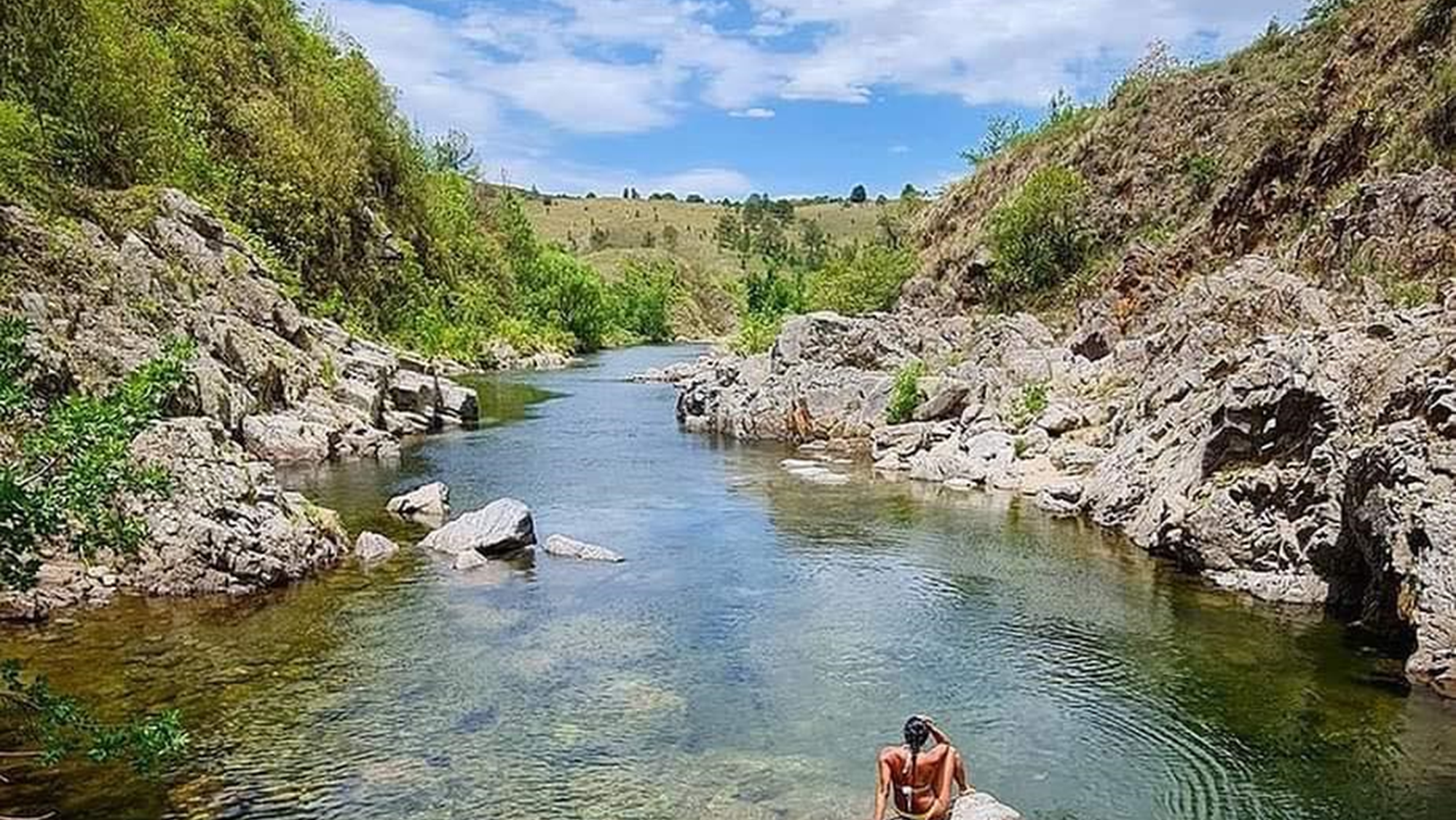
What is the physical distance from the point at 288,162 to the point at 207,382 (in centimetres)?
4386

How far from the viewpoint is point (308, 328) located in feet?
160

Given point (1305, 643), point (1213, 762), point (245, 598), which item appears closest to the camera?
point (1213, 762)

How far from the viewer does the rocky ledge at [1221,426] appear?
63.8 feet

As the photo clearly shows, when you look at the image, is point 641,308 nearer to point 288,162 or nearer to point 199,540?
point 288,162

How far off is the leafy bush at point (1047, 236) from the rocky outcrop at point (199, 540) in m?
45.9

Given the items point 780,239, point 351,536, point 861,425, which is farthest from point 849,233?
point 351,536

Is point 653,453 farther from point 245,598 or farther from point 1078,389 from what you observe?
point 245,598

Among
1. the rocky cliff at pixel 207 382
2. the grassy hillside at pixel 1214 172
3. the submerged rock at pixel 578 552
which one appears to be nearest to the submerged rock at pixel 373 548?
the rocky cliff at pixel 207 382

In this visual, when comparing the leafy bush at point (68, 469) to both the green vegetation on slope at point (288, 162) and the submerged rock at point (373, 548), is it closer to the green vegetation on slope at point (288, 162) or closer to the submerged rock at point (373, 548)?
the submerged rock at point (373, 548)

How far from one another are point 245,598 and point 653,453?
71.9 feet

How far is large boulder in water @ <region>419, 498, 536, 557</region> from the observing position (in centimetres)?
2589

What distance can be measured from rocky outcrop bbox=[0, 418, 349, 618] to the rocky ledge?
62.3 feet

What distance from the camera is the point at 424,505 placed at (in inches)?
1166

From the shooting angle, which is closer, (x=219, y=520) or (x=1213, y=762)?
(x=1213, y=762)
